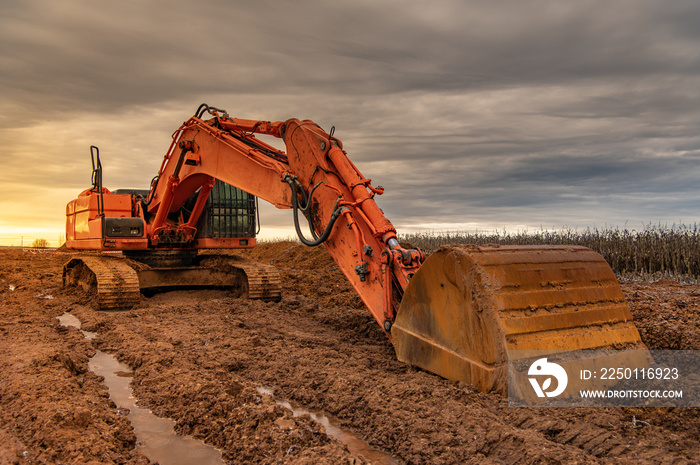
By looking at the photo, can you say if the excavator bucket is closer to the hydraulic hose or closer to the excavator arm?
the excavator arm

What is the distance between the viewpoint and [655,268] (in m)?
13.6

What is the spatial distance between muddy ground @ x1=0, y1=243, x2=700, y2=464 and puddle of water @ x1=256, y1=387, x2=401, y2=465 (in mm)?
64

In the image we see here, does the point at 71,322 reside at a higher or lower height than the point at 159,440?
higher

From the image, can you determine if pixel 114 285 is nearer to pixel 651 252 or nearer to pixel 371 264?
pixel 371 264

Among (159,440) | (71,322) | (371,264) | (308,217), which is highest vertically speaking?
(308,217)

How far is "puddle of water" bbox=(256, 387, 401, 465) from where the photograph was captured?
10.9ft

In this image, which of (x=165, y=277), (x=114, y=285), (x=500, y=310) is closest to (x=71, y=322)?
(x=114, y=285)

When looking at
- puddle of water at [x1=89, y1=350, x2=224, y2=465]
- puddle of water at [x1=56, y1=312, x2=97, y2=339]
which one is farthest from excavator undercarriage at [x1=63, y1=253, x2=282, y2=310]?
puddle of water at [x1=89, y1=350, x2=224, y2=465]

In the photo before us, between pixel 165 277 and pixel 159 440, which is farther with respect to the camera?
pixel 165 277

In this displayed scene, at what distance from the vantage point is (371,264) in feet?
16.8

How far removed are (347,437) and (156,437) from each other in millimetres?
Result: 1360

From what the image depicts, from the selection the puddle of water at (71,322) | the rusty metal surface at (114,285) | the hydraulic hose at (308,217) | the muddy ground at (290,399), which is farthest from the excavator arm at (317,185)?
the puddle of water at (71,322)

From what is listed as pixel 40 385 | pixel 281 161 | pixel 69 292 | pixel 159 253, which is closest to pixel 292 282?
pixel 159 253

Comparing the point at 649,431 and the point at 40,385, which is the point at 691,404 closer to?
the point at 649,431
